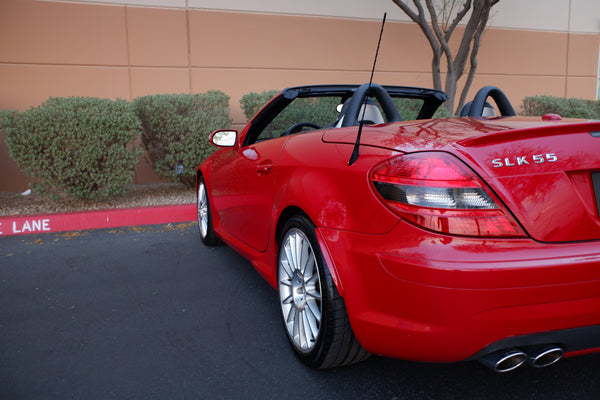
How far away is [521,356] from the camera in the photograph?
1.67 metres

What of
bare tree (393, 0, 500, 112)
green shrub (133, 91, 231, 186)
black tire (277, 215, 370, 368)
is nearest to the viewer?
black tire (277, 215, 370, 368)

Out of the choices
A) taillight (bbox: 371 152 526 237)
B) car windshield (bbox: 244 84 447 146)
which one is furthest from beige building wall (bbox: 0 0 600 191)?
taillight (bbox: 371 152 526 237)

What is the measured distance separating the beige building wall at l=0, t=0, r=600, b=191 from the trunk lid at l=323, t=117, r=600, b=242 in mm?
7918

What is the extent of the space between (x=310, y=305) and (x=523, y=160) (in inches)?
46.7

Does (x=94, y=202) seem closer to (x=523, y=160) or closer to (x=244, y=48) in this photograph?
(x=244, y=48)

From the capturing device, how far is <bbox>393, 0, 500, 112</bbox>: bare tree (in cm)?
845

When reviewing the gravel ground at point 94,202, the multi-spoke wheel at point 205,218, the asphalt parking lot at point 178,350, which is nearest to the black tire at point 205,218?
the multi-spoke wheel at point 205,218

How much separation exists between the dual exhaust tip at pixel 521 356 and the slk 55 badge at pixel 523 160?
0.67 m

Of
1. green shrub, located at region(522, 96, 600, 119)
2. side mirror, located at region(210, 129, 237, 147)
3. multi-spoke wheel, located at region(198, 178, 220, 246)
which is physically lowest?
multi-spoke wheel, located at region(198, 178, 220, 246)

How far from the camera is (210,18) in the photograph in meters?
8.98

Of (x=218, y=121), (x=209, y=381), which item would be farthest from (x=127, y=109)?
(x=209, y=381)

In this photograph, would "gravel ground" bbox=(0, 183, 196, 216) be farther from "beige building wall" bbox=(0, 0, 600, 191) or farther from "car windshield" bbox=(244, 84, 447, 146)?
"car windshield" bbox=(244, 84, 447, 146)

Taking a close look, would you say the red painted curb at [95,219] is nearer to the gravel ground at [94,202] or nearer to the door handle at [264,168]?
the gravel ground at [94,202]

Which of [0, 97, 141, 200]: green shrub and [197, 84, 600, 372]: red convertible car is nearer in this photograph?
[197, 84, 600, 372]: red convertible car
